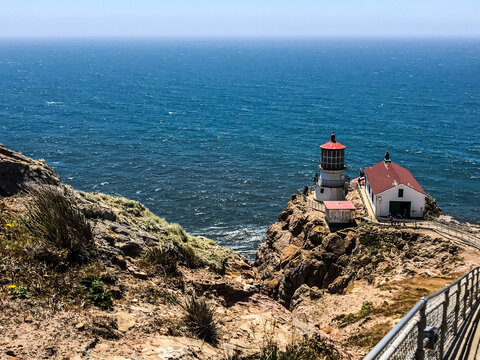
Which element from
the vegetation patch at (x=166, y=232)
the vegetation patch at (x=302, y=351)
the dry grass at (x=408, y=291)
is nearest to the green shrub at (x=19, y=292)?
the vegetation patch at (x=302, y=351)

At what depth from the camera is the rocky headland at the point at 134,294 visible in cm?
1137

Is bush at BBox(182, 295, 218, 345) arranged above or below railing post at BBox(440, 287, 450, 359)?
below

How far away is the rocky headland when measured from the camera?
11.4 metres

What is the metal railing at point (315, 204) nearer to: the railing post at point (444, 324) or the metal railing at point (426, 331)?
the metal railing at point (426, 331)

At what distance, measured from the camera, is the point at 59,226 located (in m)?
14.5

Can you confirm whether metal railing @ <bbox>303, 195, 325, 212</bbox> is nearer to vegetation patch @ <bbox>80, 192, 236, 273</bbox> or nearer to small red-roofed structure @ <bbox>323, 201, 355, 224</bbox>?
small red-roofed structure @ <bbox>323, 201, 355, 224</bbox>

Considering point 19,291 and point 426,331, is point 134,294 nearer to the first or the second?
point 19,291

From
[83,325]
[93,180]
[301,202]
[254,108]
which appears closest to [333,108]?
[254,108]

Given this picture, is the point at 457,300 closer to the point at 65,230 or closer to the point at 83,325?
the point at 83,325

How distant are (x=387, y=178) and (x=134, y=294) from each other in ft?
101

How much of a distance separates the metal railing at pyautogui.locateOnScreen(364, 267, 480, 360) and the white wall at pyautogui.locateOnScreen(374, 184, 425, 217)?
2638 cm

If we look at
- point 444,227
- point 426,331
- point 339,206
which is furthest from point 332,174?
point 426,331

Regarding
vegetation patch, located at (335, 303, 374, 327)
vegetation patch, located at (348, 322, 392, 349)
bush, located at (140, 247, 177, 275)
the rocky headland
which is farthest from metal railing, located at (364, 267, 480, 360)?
vegetation patch, located at (335, 303, 374, 327)

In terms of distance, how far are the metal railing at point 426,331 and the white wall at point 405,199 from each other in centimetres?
2638
